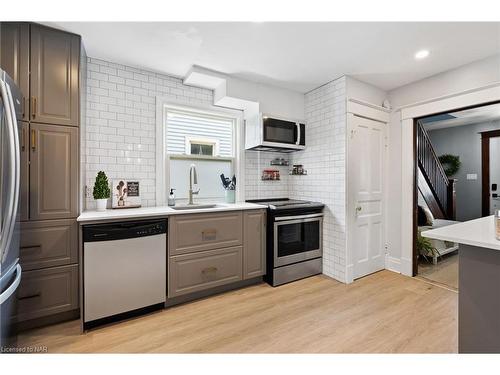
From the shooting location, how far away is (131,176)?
2590 mm

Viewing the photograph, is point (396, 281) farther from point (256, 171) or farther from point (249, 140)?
point (249, 140)

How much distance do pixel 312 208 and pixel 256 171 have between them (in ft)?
3.15

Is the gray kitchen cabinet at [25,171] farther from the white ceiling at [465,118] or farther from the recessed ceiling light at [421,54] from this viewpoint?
the white ceiling at [465,118]

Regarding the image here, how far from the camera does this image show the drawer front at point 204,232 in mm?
2277

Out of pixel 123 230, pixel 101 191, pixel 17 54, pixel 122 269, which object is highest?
pixel 17 54

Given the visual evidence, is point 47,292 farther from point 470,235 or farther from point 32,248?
point 470,235

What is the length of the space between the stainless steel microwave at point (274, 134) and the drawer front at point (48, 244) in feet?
6.97

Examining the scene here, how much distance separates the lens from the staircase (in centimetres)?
431

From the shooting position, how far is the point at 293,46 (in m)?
2.21

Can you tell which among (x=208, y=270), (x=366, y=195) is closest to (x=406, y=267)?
(x=366, y=195)

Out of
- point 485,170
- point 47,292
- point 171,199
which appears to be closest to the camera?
point 47,292

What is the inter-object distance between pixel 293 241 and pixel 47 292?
8.00 feet

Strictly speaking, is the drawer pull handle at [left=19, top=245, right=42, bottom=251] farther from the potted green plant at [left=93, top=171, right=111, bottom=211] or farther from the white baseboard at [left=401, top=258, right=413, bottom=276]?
the white baseboard at [left=401, top=258, right=413, bottom=276]
